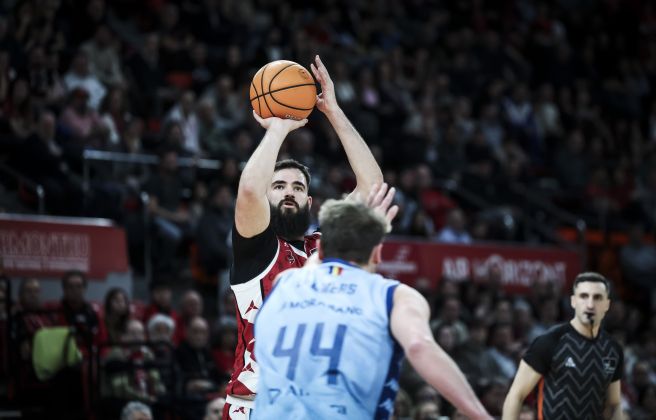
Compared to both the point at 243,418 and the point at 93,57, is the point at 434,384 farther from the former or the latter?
the point at 93,57

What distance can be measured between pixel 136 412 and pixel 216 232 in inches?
165

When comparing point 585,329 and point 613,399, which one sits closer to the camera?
point 613,399

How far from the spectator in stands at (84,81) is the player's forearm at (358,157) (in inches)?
340

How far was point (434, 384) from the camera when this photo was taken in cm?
452

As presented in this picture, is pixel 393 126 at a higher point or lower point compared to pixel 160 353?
higher

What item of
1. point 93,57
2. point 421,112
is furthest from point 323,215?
point 421,112

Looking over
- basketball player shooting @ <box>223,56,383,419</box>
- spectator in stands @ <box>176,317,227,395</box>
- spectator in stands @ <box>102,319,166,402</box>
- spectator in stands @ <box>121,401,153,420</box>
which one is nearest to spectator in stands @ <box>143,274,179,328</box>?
spectator in stands @ <box>176,317,227,395</box>

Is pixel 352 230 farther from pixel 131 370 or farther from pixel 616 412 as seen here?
pixel 131 370

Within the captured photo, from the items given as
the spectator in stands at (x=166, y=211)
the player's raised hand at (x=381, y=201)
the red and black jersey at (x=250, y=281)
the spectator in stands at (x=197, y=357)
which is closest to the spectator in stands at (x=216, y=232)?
the spectator in stands at (x=166, y=211)

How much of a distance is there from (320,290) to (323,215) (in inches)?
13.3

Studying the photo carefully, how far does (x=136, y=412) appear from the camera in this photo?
10047mm

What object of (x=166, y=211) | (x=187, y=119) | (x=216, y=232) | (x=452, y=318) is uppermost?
(x=187, y=119)

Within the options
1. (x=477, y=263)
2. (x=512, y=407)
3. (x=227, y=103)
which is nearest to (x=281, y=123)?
(x=512, y=407)

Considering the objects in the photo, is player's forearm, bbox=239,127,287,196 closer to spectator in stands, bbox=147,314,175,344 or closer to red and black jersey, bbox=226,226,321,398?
red and black jersey, bbox=226,226,321,398
